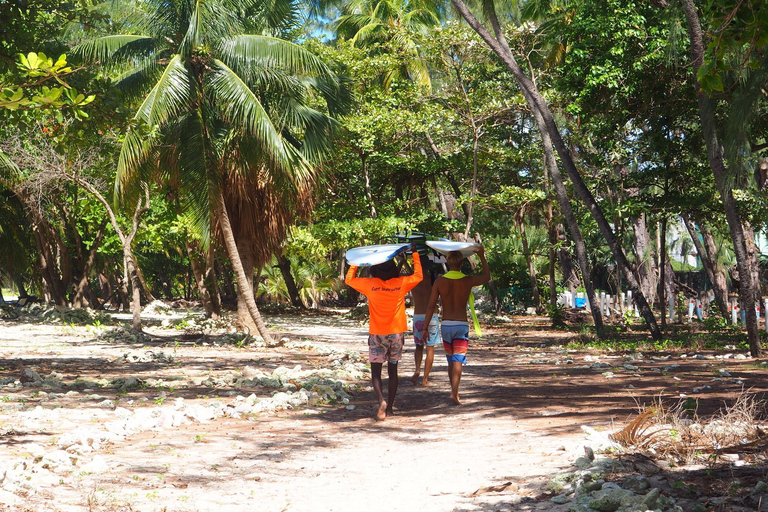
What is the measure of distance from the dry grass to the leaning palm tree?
1093cm

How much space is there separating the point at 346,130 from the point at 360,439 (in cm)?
1808

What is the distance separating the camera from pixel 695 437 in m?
5.61

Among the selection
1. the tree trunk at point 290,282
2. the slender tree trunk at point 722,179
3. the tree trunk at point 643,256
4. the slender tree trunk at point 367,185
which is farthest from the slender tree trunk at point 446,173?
the slender tree trunk at point 722,179

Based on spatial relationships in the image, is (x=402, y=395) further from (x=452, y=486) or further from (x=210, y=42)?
(x=210, y=42)

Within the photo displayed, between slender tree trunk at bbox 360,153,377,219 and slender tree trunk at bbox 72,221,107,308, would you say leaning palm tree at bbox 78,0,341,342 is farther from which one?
slender tree trunk at bbox 72,221,107,308

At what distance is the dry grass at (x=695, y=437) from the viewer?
214 inches

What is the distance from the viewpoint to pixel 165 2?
15.8 metres

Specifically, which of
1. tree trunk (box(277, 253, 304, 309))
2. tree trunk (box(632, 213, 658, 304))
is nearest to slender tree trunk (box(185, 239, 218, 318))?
tree trunk (box(277, 253, 304, 309))

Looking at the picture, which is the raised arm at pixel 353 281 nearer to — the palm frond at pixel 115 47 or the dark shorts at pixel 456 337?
the dark shorts at pixel 456 337

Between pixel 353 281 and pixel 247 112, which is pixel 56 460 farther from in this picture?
pixel 247 112

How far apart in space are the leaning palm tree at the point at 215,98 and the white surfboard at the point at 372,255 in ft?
25.1

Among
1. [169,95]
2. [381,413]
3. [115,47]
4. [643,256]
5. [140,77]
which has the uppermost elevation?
[115,47]

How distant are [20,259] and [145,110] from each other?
733 inches

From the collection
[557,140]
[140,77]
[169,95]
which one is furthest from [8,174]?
[557,140]
